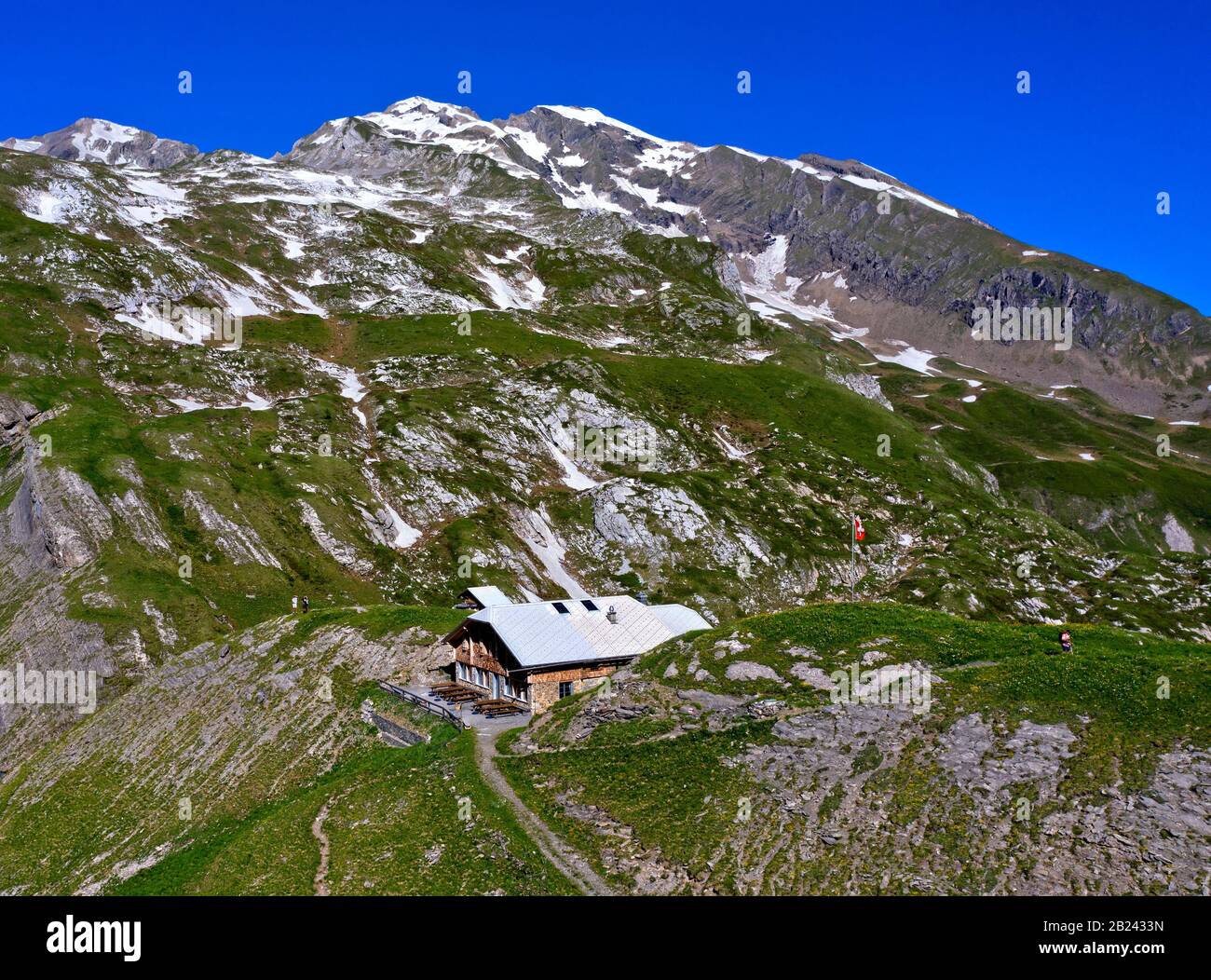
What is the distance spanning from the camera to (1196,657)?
112 feet

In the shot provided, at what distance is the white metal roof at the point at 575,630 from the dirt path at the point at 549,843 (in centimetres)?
1284

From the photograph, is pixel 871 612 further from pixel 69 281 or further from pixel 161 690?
pixel 69 281

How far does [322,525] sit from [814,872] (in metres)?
102

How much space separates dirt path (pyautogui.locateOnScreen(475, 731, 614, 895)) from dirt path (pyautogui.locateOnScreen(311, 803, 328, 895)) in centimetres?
733

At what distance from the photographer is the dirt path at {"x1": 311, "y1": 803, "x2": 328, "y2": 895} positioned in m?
30.2

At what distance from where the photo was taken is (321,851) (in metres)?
33.7

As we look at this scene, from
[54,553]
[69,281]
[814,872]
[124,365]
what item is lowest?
[814,872]

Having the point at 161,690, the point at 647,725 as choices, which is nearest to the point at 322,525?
Answer: the point at 161,690

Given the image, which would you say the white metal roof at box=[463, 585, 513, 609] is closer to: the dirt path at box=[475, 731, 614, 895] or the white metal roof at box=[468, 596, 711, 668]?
the white metal roof at box=[468, 596, 711, 668]

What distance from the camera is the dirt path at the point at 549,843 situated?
28389mm
